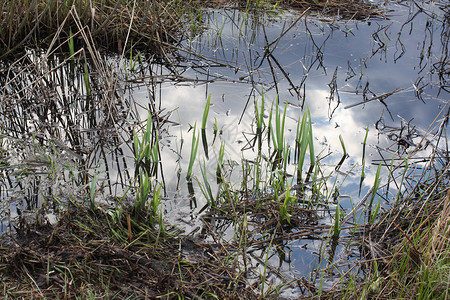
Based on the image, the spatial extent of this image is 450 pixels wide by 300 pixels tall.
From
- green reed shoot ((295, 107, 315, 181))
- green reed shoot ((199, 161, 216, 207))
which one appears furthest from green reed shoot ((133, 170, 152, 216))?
green reed shoot ((295, 107, 315, 181))

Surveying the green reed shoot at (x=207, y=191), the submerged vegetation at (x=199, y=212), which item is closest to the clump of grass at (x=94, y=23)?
the submerged vegetation at (x=199, y=212)

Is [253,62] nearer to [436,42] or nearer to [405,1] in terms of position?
[436,42]

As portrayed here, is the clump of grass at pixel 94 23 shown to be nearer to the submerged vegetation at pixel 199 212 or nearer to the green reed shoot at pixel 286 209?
the submerged vegetation at pixel 199 212

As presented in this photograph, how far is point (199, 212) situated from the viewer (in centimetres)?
243

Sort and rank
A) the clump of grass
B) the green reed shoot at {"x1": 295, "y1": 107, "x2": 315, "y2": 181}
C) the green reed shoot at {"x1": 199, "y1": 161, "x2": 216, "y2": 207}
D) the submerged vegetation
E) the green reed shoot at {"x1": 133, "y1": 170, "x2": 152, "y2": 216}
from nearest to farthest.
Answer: the submerged vegetation → the green reed shoot at {"x1": 133, "y1": 170, "x2": 152, "y2": 216} → the green reed shoot at {"x1": 199, "y1": 161, "x2": 216, "y2": 207} → the green reed shoot at {"x1": 295, "y1": 107, "x2": 315, "y2": 181} → the clump of grass

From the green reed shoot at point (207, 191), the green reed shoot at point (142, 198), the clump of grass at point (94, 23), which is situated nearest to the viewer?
the green reed shoot at point (142, 198)

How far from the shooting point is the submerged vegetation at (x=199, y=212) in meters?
1.94

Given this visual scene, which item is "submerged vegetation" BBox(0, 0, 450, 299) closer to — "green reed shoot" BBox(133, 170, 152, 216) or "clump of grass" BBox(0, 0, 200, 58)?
"green reed shoot" BBox(133, 170, 152, 216)

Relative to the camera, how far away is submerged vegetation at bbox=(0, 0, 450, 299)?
1940 millimetres

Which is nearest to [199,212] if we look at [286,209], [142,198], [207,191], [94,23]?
[207,191]

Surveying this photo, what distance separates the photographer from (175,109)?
3244 millimetres

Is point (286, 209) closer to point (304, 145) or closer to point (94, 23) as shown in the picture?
point (304, 145)

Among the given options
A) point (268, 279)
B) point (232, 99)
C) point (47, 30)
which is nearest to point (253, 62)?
point (232, 99)

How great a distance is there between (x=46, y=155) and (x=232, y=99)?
1.38 m
